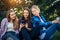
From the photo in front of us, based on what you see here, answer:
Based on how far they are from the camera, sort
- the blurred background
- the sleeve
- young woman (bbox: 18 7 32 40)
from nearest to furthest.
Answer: young woman (bbox: 18 7 32 40)
the sleeve
the blurred background

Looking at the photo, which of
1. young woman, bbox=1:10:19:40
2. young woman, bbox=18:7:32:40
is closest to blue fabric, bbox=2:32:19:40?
young woman, bbox=1:10:19:40

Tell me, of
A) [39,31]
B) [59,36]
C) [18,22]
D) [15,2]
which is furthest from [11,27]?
[15,2]

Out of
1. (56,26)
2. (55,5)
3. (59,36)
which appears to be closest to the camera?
(56,26)

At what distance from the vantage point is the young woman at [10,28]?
492 cm

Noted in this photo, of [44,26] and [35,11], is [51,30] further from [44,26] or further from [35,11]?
[35,11]

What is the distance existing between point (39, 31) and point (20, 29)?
388 millimetres

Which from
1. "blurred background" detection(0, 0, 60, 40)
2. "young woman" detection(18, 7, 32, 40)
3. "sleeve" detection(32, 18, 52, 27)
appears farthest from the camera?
"blurred background" detection(0, 0, 60, 40)

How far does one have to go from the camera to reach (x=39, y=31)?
4949mm

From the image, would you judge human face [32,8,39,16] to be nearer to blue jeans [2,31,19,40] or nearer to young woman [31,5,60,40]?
young woman [31,5,60,40]

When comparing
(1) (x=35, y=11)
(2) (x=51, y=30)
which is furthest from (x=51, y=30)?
(1) (x=35, y=11)

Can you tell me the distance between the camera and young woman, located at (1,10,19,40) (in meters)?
4.92

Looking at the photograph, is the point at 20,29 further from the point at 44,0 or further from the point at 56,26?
the point at 44,0

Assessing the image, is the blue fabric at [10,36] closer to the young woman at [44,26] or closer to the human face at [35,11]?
the young woman at [44,26]

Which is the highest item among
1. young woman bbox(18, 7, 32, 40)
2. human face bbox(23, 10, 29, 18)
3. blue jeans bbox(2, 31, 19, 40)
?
human face bbox(23, 10, 29, 18)
